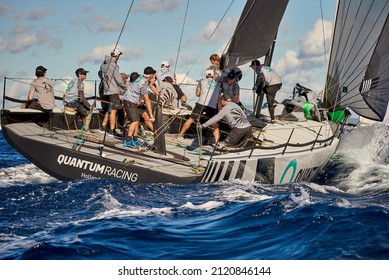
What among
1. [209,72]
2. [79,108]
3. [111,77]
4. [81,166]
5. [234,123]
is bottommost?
[81,166]

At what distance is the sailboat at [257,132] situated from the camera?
10766mm

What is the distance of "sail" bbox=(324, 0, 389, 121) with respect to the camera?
13727 mm

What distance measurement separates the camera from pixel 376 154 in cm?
1636

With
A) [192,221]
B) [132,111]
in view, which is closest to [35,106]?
[132,111]

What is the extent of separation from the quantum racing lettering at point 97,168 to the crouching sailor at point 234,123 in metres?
1.61

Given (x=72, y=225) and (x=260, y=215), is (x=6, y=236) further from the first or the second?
(x=260, y=215)

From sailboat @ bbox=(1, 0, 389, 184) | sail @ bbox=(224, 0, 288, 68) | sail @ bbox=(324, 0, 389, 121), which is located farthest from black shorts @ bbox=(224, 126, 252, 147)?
sail @ bbox=(324, 0, 389, 121)

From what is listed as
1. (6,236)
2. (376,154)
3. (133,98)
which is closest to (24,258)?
(6,236)

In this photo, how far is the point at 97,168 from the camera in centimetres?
1094

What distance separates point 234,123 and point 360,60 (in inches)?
167

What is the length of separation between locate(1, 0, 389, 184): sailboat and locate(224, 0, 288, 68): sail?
0.7 inches

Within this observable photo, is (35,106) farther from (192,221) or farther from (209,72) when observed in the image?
(192,221)

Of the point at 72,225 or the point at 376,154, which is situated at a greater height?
the point at 376,154

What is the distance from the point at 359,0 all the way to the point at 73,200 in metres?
7.86
